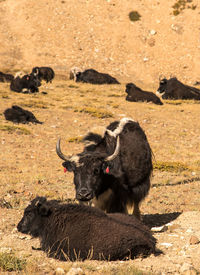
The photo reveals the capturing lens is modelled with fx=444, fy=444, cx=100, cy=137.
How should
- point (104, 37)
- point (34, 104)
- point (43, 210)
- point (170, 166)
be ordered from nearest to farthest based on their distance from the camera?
point (43, 210)
point (170, 166)
point (34, 104)
point (104, 37)

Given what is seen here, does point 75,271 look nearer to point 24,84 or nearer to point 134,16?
point 24,84

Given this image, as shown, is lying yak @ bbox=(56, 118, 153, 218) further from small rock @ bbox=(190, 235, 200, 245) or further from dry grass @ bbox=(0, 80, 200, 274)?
small rock @ bbox=(190, 235, 200, 245)

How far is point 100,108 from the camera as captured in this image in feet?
86.7

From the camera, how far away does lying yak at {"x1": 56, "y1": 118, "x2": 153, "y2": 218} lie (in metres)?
7.70

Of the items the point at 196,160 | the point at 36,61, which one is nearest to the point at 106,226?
the point at 196,160

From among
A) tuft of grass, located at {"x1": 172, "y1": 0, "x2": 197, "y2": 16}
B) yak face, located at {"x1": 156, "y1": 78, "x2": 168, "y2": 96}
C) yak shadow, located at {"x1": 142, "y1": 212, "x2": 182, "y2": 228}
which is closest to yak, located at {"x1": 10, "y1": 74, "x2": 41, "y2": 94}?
yak face, located at {"x1": 156, "y1": 78, "x2": 168, "y2": 96}

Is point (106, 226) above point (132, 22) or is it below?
below

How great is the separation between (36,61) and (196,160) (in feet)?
106

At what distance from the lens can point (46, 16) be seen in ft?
172

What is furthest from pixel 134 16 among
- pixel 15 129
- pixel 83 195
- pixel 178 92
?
pixel 83 195

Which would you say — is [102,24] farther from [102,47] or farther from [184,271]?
[184,271]

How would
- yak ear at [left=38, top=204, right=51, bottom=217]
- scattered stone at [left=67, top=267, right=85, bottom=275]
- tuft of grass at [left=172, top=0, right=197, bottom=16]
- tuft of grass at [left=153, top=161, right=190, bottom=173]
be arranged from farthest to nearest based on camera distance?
tuft of grass at [left=172, top=0, right=197, bottom=16] < tuft of grass at [left=153, top=161, right=190, bottom=173] < yak ear at [left=38, top=204, right=51, bottom=217] < scattered stone at [left=67, top=267, right=85, bottom=275]

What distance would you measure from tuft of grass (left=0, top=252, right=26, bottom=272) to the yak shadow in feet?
12.3

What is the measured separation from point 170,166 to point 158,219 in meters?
5.33
